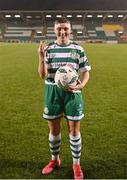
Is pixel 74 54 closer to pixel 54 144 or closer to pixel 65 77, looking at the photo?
pixel 65 77

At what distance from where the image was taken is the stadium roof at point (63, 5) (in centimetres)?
5131

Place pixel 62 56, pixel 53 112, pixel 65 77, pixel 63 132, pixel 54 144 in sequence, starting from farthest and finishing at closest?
pixel 63 132 → pixel 54 144 → pixel 53 112 → pixel 62 56 → pixel 65 77

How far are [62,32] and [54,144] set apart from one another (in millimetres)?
1469

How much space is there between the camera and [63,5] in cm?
5209

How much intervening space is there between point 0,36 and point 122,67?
40.1 meters

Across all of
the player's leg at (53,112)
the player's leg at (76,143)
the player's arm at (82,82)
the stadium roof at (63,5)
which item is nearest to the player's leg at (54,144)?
the player's leg at (53,112)

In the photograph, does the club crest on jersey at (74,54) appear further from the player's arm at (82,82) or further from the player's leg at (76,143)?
the player's leg at (76,143)

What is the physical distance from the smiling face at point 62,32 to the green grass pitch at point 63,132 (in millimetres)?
1695

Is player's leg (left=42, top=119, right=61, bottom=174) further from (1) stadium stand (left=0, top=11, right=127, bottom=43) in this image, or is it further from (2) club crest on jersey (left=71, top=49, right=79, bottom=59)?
(1) stadium stand (left=0, top=11, right=127, bottom=43)

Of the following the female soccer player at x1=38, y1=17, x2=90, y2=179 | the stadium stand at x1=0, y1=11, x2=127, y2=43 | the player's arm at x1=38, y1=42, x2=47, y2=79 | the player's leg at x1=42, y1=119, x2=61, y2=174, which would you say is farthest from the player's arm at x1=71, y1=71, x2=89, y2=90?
the stadium stand at x1=0, y1=11, x2=127, y2=43

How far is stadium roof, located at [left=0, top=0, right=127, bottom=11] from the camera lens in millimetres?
51312

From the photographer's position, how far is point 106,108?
858 centimetres

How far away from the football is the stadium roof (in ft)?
156

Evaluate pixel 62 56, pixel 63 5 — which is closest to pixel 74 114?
pixel 62 56
